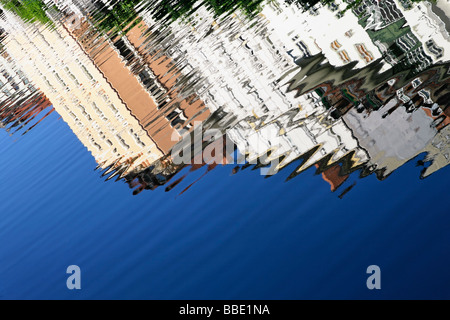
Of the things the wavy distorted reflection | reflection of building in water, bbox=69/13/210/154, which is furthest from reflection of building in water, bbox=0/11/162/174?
reflection of building in water, bbox=69/13/210/154

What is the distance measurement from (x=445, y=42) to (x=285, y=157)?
546 cm

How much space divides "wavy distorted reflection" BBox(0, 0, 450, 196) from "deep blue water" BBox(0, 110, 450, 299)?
52cm

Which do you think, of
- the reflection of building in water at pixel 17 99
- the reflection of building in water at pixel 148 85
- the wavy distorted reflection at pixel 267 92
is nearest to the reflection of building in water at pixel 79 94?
the wavy distorted reflection at pixel 267 92

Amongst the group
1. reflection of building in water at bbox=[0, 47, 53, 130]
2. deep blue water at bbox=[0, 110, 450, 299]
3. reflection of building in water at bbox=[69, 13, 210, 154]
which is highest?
reflection of building in water at bbox=[0, 47, 53, 130]

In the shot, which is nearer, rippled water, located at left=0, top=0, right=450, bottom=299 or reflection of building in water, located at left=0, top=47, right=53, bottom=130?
rippled water, located at left=0, top=0, right=450, bottom=299

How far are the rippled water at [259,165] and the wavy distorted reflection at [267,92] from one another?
57mm

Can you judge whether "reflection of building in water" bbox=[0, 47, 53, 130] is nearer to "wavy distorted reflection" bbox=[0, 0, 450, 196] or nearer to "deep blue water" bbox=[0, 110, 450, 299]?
"wavy distorted reflection" bbox=[0, 0, 450, 196]

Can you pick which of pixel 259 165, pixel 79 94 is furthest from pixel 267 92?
pixel 79 94

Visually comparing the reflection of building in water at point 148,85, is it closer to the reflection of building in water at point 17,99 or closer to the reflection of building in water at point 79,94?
the reflection of building in water at point 79,94

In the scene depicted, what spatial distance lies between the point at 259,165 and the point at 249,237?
2.26 m

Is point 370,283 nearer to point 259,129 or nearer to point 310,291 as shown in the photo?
point 310,291

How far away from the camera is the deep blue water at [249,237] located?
284 inches

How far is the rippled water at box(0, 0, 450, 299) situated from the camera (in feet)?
26.6

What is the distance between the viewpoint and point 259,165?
1130cm
